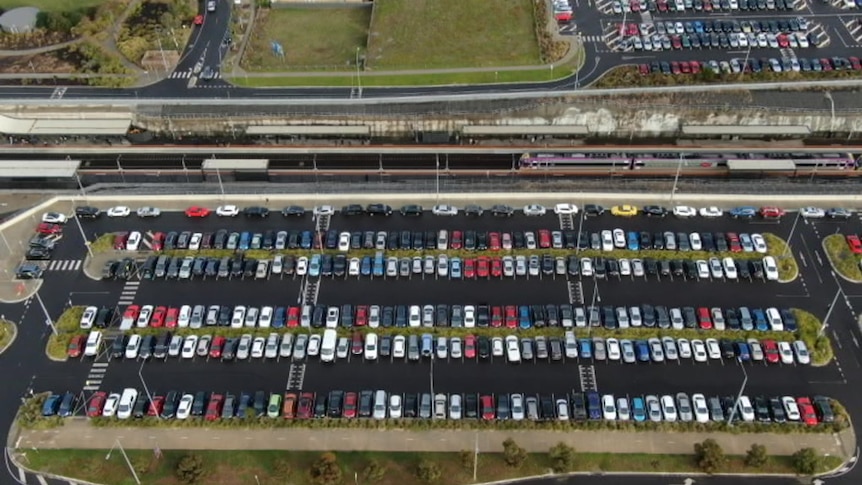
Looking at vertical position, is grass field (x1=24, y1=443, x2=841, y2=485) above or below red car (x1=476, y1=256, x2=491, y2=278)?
below

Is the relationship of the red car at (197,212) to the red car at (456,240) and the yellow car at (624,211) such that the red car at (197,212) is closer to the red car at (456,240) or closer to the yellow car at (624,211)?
the red car at (456,240)

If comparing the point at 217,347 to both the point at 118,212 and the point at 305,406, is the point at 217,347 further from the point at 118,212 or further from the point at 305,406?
the point at 118,212

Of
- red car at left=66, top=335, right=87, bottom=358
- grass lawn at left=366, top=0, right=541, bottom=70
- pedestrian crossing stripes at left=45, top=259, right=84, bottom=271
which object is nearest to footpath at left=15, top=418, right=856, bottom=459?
red car at left=66, top=335, right=87, bottom=358

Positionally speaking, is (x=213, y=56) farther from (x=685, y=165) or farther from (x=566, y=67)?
(x=685, y=165)

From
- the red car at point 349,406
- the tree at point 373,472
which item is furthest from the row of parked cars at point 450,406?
the tree at point 373,472

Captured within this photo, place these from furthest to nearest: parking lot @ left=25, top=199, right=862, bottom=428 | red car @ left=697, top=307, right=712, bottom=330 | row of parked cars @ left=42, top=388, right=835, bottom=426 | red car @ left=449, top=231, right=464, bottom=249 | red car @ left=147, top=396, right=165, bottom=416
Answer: red car @ left=449, top=231, right=464, bottom=249 < red car @ left=697, top=307, right=712, bottom=330 < parking lot @ left=25, top=199, right=862, bottom=428 < red car @ left=147, top=396, right=165, bottom=416 < row of parked cars @ left=42, top=388, right=835, bottom=426

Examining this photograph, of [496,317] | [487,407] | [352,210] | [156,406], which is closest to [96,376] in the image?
[156,406]

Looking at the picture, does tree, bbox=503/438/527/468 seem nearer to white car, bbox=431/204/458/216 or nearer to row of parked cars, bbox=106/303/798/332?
row of parked cars, bbox=106/303/798/332
